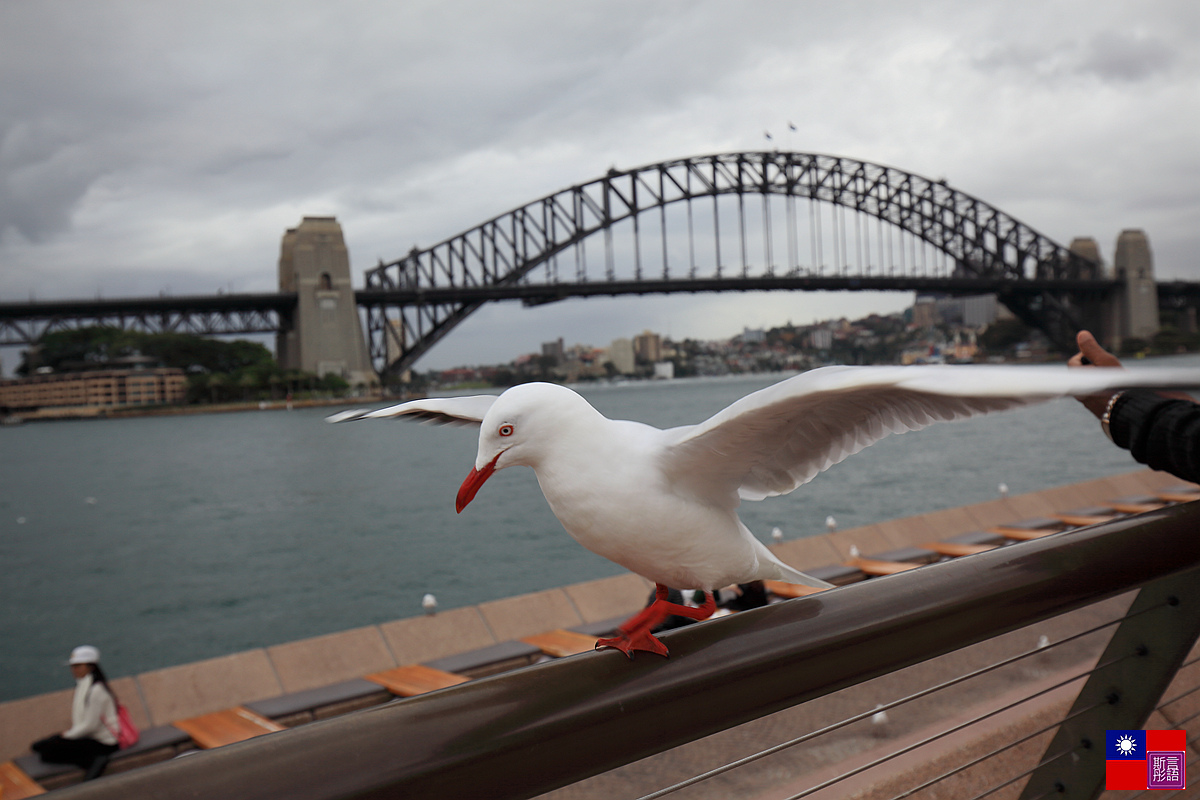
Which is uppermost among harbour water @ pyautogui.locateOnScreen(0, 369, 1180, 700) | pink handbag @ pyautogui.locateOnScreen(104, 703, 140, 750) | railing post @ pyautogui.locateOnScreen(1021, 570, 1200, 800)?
railing post @ pyautogui.locateOnScreen(1021, 570, 1200, 800)

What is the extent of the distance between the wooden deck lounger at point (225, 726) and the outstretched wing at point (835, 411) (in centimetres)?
406

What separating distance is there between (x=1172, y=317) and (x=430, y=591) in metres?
47.9

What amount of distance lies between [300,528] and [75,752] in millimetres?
16066

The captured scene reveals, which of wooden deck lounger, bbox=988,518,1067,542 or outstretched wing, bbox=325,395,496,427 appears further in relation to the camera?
wooden deck lounger, bbox=988,518,1067,542

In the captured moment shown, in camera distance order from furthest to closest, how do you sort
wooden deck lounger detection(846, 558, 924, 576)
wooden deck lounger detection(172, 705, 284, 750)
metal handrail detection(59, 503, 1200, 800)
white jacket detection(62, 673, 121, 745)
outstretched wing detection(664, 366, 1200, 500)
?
wooden deck lounger detection(846, 558, 924, 576)
white jacket detection(62, 673, 121, 745)
wooden deck lounger detection(172, 705, 284, 750)
outstretched wing detection(664, 366, 1200, 500)
metal handrail detection(59, 503, 1200, 800)

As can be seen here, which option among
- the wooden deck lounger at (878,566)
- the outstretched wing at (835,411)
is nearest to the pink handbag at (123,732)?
the outstretched wing at (835,411)

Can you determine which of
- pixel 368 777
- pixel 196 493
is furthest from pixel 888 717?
pixel 196 493

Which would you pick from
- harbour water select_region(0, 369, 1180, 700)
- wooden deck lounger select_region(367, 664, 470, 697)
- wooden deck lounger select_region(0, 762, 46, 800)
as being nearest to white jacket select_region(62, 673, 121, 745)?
wooden deck lounger select_region(0, 762, 46, 800)

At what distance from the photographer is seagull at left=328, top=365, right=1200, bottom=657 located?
84cm

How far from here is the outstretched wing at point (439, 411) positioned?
1.21m

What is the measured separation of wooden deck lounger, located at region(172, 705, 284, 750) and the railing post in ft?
13.3

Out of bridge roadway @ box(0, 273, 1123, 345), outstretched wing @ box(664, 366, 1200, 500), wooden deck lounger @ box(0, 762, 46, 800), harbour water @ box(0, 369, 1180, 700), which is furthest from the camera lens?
bridge roadway @ box(0, 273, 1123, 345)

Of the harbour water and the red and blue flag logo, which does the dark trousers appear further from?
the red and blue flag logo

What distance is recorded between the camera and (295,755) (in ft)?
2.04
